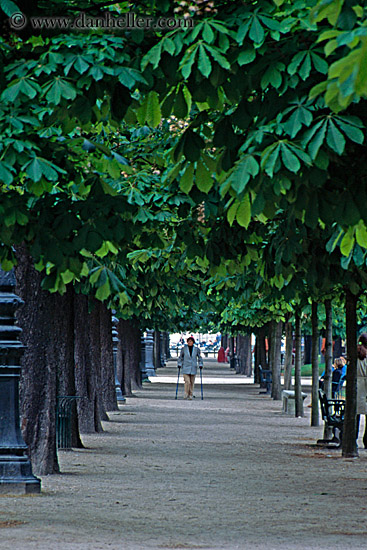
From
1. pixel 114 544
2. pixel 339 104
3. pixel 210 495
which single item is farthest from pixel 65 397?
pixel 339 104

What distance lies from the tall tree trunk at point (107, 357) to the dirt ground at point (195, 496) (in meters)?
3.85

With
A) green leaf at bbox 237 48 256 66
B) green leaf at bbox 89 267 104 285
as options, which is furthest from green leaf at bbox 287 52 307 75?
green leaf at bbox 89 267 104 285

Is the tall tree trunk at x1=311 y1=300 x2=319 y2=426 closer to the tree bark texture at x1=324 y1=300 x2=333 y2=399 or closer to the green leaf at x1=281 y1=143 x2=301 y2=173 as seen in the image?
the tree bark texture at x1=324 y1=300 x2=333 y2=399

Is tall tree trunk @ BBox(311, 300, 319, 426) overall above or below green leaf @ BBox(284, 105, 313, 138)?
below

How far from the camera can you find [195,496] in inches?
468

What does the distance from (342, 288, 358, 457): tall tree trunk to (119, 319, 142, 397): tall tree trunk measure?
19223mm

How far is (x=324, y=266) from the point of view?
11266 millimetres

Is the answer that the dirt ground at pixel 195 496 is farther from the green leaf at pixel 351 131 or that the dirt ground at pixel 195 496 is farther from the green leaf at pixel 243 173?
the green leaf at pixel 351 131

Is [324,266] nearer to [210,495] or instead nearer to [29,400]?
[210,495]

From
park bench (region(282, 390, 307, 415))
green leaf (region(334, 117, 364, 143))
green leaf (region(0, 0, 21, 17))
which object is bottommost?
park bench (region(282, 390, 307, 415))

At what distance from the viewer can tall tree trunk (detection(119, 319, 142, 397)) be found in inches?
1435

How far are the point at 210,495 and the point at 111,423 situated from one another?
12.8 meters

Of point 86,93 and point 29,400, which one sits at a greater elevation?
point 86,93

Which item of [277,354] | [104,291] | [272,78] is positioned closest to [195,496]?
[104,291]
